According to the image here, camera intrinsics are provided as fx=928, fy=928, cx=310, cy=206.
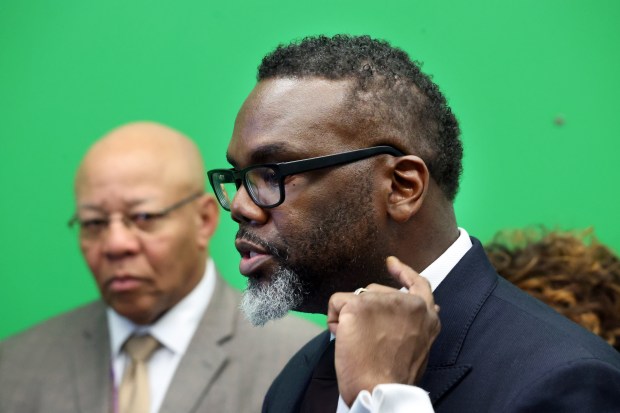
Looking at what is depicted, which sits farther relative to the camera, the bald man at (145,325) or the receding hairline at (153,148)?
the receding hairline at (153,148)

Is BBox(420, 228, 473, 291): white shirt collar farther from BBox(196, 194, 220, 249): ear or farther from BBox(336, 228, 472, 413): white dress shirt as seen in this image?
BBox(196, 194, 220, 249): ear

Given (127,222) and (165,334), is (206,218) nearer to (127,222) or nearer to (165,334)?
(127,222)

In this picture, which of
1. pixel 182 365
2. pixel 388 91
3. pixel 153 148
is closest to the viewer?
pixel 388 91

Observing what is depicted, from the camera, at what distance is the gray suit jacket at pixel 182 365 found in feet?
9.21

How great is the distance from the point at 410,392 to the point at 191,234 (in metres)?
1.82

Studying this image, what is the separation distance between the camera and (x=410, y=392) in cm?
136

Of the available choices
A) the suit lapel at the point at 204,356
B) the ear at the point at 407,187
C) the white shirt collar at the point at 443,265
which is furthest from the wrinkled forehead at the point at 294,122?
the suit lapel at the point at 204,356

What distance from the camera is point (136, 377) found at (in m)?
2.87

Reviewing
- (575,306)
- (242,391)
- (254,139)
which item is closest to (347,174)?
(254,139)

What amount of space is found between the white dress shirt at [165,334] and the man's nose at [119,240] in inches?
8.6

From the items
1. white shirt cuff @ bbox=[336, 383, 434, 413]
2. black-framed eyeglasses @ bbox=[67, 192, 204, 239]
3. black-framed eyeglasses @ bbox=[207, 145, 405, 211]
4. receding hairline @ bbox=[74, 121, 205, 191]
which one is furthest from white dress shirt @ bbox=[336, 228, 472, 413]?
receding hairline @ bbox=[74, 121, 205, 191]

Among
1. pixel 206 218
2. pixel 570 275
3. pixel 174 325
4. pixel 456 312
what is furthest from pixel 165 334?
pixel 456 312

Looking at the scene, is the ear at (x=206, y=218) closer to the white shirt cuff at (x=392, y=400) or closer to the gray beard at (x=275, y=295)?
the gray beard at (x=275, y=295)

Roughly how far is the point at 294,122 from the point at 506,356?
1.85 feet
